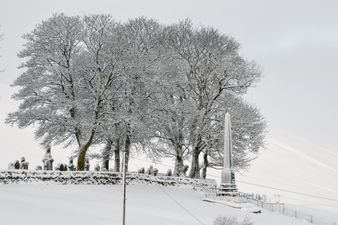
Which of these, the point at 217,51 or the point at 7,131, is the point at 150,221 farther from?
the point at 7,131

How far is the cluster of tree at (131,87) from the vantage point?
34188 millimetres

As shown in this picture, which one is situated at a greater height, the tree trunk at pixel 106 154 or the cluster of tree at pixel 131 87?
the cluster of tree at pixel 131 87

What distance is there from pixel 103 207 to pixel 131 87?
46.3 ft

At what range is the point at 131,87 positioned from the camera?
35.6 m

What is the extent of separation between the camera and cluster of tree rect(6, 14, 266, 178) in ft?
112

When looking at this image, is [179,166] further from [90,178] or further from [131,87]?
[90,178]

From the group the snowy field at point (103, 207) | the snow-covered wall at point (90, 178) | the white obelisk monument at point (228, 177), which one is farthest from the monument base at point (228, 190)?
the snow-covered wall at point (90, 178)

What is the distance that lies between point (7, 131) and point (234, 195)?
69.0 m

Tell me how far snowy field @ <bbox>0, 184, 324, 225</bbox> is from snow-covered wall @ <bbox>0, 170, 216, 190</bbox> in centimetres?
68

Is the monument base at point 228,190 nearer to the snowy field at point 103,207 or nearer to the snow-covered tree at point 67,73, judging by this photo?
the snowy field at point 103,207

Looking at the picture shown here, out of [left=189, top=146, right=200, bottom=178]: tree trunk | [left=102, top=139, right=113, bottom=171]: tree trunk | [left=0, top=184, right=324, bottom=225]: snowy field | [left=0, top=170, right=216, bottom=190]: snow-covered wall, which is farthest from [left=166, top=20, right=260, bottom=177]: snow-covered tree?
[left=0, top=184, right=324, bottom=225]: snowy field

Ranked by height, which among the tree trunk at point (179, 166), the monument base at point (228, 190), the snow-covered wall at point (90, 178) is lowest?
the monument base at point (228, 190)

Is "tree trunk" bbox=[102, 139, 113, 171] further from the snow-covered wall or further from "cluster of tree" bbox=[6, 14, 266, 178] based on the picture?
the snow-covered wall

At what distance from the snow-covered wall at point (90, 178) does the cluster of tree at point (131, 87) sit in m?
1.85
